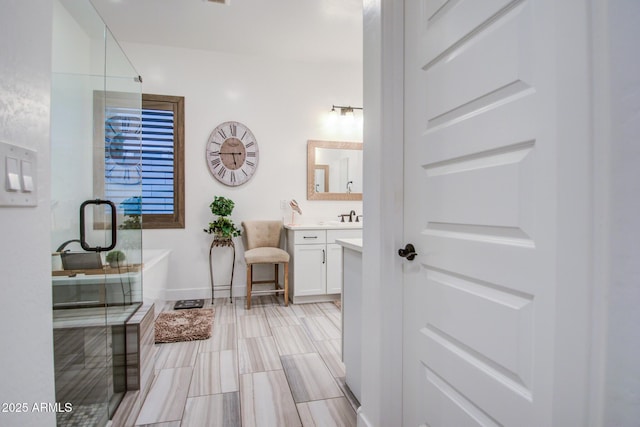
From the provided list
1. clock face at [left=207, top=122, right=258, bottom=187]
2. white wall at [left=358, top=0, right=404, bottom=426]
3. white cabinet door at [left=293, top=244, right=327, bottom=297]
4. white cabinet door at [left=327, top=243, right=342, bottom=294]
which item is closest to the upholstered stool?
white cabinet door at [left=293, top=244, right=327, bottom=297]

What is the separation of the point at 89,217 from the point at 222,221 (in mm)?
2033

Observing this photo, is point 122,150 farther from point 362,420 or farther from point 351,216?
point 351,216

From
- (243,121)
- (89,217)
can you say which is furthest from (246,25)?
(89,217)

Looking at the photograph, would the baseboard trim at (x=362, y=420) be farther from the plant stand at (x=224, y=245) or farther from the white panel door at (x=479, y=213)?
the plant stand at (x=224, y=245)

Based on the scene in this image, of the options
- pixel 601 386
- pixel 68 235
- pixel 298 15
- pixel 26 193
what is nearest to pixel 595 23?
pixel 601 386

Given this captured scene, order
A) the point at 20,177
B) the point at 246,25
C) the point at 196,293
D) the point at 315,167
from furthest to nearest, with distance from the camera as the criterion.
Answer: the point at 315,167, the point at 196,293, the point at 246,25, the point at 20,177

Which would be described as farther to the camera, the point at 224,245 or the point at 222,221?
the point at 224,245

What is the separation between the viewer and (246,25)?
3.27 m

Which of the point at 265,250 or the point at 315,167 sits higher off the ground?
the point at 315,167

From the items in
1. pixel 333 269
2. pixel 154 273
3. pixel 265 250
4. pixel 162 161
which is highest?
pixel 162 161

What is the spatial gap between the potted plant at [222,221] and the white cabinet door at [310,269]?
794 mm

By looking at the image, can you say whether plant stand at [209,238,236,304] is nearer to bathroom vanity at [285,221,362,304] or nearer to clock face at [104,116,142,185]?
bathroom vanity at [285,221,362,304]

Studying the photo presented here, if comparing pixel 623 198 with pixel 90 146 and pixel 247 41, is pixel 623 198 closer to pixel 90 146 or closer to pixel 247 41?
pixel 90 146

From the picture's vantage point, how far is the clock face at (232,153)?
151 inches
